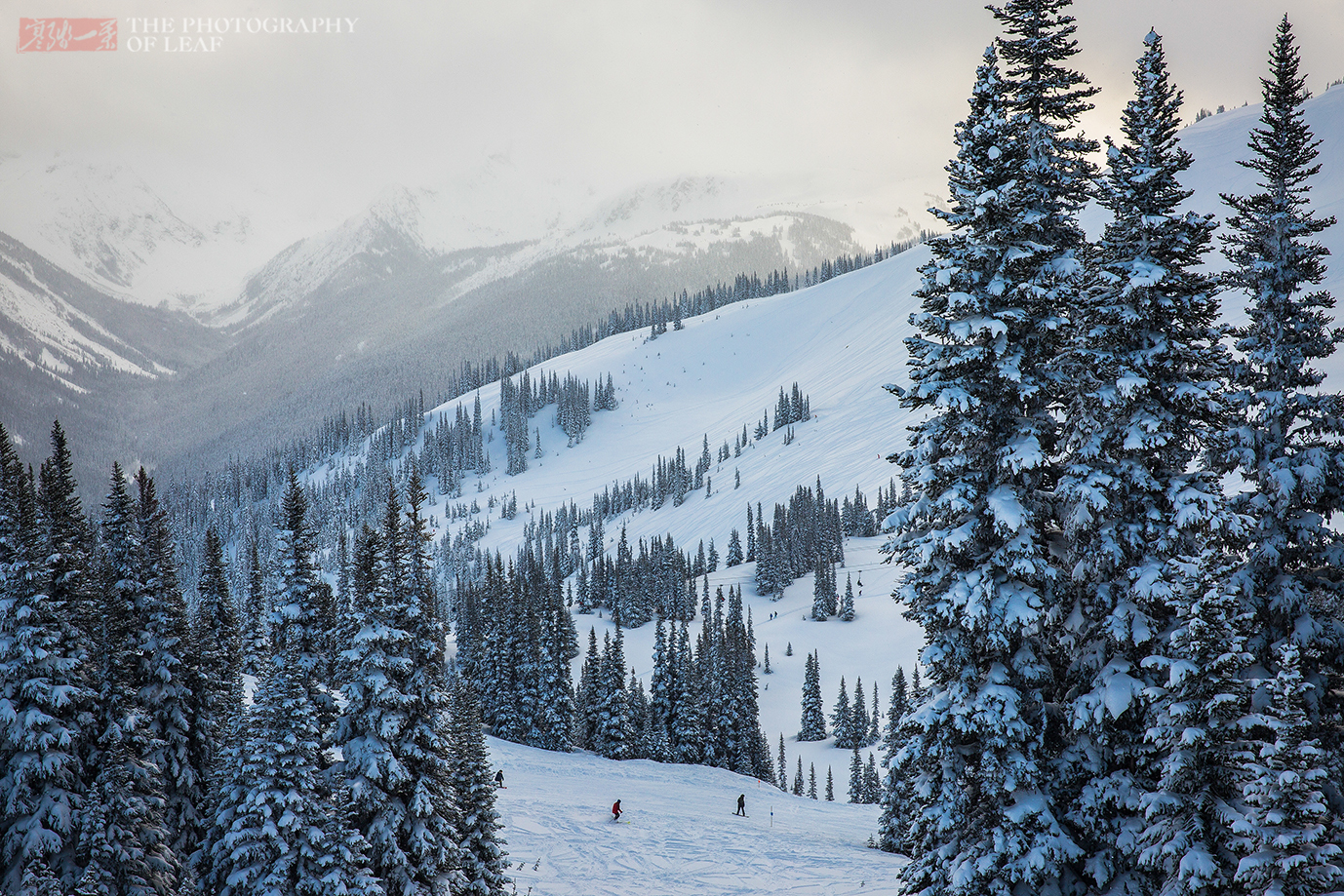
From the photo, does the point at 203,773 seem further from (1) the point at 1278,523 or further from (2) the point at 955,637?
(1) the point at 1278,523

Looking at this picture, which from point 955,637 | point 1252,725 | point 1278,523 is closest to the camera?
point 1252,725

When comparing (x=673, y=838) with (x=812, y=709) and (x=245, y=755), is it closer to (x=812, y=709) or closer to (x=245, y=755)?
(x=245, y=755)

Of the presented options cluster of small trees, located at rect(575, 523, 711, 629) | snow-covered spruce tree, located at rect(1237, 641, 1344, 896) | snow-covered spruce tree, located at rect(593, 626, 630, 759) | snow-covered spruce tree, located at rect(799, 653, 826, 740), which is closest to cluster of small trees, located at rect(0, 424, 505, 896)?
snow-covered spruce tree, located at rect(1237, 641, 1344, 896)

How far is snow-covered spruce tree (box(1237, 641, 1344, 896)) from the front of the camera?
11000 mm

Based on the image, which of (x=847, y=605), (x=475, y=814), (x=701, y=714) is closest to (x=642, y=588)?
(x=847, y=605)

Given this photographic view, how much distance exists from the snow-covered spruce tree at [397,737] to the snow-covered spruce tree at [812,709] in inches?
3115

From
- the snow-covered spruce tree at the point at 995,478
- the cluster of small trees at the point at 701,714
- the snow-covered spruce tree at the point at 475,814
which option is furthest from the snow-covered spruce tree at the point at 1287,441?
the cluster of small trees at the point at 701,714

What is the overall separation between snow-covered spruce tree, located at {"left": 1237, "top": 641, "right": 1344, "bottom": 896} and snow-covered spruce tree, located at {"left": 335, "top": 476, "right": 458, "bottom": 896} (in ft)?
58.7

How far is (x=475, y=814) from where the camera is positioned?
25281 mm

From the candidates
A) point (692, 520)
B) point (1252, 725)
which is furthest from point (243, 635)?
point (692, 520)

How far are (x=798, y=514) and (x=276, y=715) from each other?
13900 centimetres

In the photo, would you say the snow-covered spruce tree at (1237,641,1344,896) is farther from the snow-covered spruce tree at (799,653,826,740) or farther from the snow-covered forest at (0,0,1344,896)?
the snow-covered spruce tree at (799,653,826,740)

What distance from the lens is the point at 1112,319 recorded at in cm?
1442

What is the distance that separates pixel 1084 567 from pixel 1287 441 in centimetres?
760
